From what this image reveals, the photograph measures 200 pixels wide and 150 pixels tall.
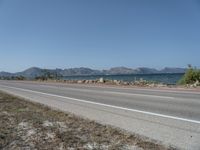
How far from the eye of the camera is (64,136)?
8203 mm

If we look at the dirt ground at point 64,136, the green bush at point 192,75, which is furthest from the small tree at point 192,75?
the dirt ground at point 64,136

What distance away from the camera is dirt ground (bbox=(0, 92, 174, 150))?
7.27 m

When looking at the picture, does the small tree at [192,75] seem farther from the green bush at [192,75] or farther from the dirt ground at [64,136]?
the dirt ground at [64,136]

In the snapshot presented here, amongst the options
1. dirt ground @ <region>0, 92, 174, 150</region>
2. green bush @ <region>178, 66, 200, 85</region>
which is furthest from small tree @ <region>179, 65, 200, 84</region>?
dirt ground @ <region>0, 92, 174, 150</region>

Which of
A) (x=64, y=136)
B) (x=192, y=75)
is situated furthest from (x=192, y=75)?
(x=64, y=136)

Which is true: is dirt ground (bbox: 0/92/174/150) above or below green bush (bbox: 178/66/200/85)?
below

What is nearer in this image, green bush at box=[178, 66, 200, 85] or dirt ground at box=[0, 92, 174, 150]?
dirt ground at box=[0, 92, 174, 150]

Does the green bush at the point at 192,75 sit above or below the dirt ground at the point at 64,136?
above

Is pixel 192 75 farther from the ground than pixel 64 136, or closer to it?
farther from the ground

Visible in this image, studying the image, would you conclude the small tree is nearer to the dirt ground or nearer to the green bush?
the green bush

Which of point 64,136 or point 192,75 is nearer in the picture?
point 64,136

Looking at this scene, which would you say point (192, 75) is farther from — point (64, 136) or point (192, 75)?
point (64, 136)

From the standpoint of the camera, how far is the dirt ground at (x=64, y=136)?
23.8 ft

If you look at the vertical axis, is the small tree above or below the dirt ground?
above
